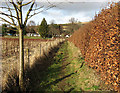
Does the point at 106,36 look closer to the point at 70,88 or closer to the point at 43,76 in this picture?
the point at 70,88

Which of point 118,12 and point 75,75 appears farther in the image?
point 75,75

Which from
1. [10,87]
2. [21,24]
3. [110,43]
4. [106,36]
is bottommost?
[10,87]

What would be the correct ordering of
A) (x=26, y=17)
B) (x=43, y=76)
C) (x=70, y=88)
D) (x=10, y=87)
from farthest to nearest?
(x=43, y=76), (x=70, y=88), (x=10, y=87), (x=26, y=17)

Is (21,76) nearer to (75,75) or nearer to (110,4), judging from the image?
(75,75)

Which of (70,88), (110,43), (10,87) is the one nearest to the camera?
(110,43)

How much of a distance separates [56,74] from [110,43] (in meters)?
2.92

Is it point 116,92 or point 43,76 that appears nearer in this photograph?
point 116,92

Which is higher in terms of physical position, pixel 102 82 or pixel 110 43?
pixel 110 43

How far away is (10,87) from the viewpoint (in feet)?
10.2

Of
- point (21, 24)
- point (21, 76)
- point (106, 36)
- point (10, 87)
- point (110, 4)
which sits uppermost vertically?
point (110, 4)

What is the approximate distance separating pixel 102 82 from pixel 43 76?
246 cm

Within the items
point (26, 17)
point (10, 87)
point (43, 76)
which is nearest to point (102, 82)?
point (43, 76)

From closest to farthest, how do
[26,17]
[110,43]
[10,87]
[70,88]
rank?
[110,43], [26,17], [10,87], [70,88]

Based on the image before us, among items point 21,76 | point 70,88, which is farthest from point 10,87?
point 70,88
